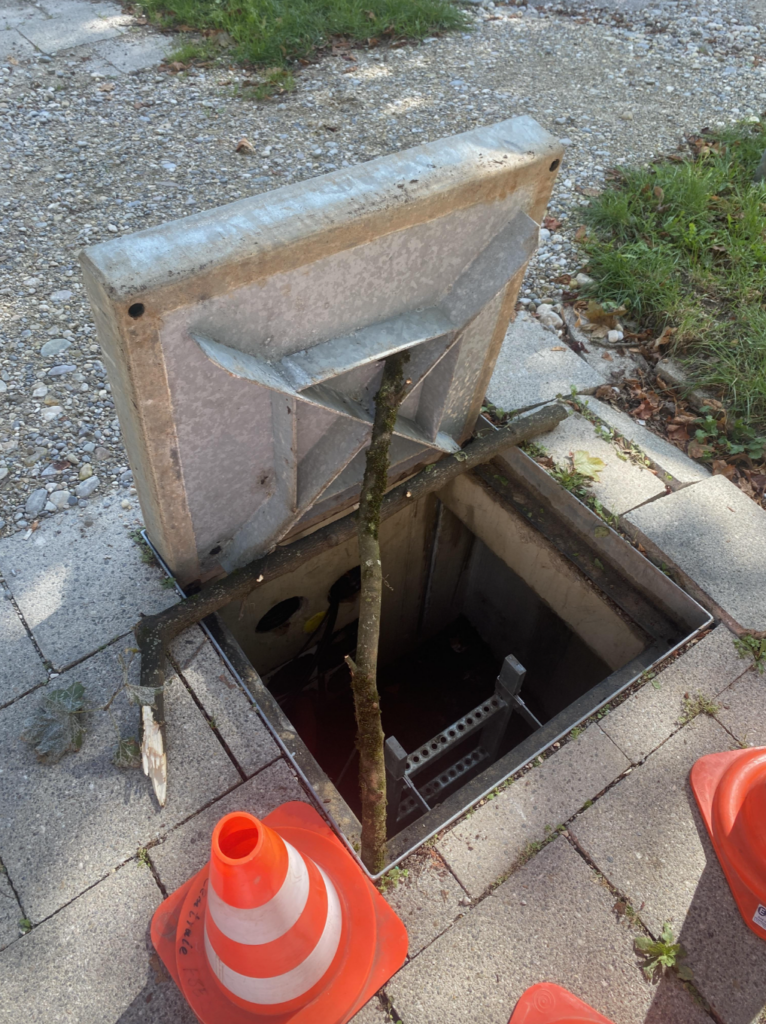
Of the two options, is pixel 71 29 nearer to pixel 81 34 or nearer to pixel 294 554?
pixel 81 34

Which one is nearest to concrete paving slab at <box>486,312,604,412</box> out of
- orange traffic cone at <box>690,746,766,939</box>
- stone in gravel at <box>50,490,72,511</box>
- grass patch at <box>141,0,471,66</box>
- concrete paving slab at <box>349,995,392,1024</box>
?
orange traffic cone at <box>690,746,766,939</box>

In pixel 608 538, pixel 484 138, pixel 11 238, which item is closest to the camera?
pixel 484 138

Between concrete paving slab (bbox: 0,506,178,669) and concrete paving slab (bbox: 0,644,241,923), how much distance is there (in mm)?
182

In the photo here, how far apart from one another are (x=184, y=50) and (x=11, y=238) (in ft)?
10.0

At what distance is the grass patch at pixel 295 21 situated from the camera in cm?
631

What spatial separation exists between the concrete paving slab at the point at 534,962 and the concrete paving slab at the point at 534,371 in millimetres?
2244

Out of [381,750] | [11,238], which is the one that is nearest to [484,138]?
[381,750]

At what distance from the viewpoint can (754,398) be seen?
11.8 feet

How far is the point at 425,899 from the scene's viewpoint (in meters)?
2.07

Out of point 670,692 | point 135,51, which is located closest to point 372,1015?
point 670,692

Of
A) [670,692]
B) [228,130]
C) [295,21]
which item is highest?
[295,21]

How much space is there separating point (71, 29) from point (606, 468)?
22.1 feet

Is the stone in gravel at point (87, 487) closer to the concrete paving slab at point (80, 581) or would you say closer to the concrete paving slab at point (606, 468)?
the concrete paving slab at point (80, 581)

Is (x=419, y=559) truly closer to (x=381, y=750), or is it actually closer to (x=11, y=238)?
(x=381, y=750)
